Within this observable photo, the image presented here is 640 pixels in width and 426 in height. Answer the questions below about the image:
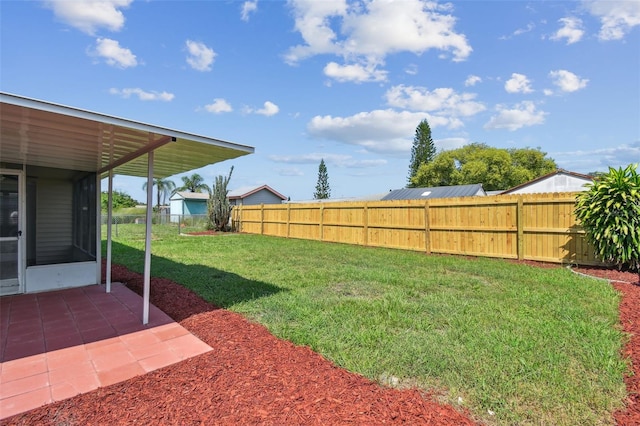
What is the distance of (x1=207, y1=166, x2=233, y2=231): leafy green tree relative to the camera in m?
18.5

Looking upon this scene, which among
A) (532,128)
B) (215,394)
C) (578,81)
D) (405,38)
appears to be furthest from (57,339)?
(532,128)

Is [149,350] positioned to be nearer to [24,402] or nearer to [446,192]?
[24,402]

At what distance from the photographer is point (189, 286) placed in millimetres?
5695

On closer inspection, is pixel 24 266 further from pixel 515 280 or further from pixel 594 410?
pixel 515 280

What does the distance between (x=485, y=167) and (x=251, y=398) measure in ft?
128

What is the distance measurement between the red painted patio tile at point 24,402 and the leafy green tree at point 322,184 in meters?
52.0

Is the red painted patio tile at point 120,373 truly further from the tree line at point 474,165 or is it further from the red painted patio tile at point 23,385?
the tree line at point 474,165

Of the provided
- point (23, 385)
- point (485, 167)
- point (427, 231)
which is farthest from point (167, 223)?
point (485, 167)

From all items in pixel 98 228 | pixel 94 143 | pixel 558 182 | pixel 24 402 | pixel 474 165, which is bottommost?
pixel 24 402

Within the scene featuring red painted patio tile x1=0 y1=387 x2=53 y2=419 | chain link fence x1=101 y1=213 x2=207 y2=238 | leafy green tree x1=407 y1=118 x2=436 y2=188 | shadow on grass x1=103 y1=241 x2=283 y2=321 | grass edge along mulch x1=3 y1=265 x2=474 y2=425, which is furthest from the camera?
leafy green tree x1=407 y1=118 x2=436 y2=188

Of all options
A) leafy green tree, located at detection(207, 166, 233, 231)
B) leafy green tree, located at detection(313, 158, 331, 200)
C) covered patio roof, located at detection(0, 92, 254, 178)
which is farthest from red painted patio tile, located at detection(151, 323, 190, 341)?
leafy green tree, located at detection(313, 158, 331, 200)

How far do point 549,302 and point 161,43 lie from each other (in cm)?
992

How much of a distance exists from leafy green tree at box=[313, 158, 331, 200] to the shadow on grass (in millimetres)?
46957

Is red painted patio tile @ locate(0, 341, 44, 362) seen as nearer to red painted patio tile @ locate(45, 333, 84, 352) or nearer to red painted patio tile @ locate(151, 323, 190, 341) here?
red painted patio tile @ locate(45, 333, 84, 352)
